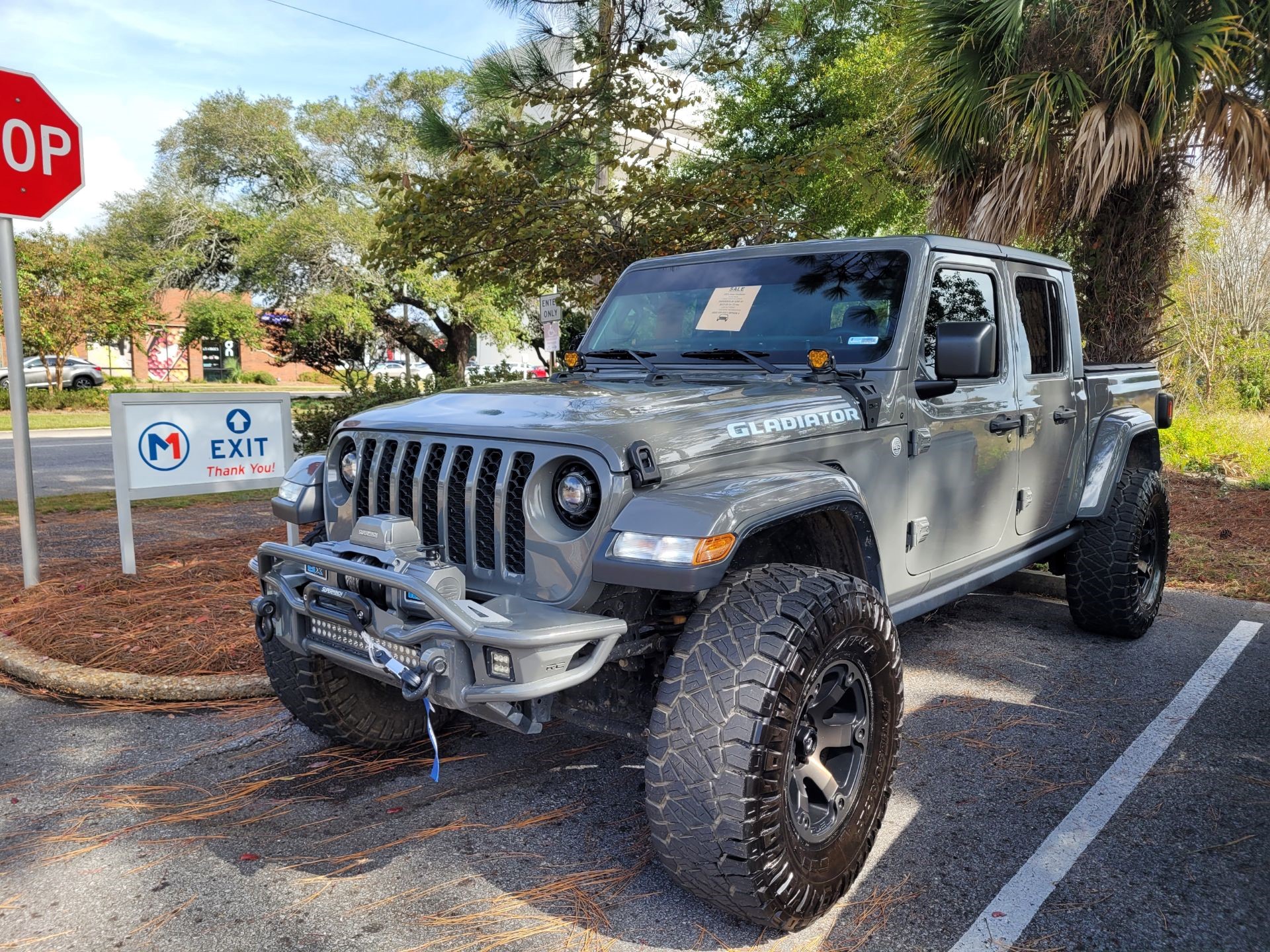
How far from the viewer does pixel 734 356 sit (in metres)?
3.64

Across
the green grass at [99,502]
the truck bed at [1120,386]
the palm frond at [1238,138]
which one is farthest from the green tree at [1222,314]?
the green grass at [99,502]

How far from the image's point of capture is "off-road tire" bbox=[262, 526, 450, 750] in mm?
3318

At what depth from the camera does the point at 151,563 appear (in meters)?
6.12

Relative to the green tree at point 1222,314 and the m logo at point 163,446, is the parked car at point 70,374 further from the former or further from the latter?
the green tree at point 1222,314

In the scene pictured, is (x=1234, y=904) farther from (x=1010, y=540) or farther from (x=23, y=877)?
(x=23, y=877)

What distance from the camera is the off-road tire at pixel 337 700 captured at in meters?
3.32

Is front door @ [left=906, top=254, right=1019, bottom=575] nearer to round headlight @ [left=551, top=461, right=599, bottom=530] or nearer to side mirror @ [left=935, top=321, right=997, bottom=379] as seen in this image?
side mirror @ [left=935, top=321, right=997, bottom=379]

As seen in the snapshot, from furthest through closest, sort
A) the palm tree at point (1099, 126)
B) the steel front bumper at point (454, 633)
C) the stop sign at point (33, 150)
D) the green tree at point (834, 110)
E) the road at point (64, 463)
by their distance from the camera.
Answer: the green tree at point (834, 110) → the road at point (64, 463) → the palm tree at point (1099, 126) → the stop sign at point (33, 150) → the steel front bumper at point (454, 633)

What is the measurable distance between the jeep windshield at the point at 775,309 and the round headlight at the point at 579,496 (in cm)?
127

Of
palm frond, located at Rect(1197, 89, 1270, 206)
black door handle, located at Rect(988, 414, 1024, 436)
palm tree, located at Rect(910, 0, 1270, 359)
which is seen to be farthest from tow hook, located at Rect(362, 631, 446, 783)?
palm frond, located at Rect(1197, 89, 1270, 206)

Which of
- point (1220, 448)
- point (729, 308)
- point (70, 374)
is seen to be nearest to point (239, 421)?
point (729, 308)

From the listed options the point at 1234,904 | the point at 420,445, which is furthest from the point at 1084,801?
the point at 420,445

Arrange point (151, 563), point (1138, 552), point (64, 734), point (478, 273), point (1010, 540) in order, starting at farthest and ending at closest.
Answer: point (478, 273) → point (151, 563) → point (1138, 552) → point (1010, 540) → point (64, 734)

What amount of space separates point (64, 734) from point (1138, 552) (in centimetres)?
535
